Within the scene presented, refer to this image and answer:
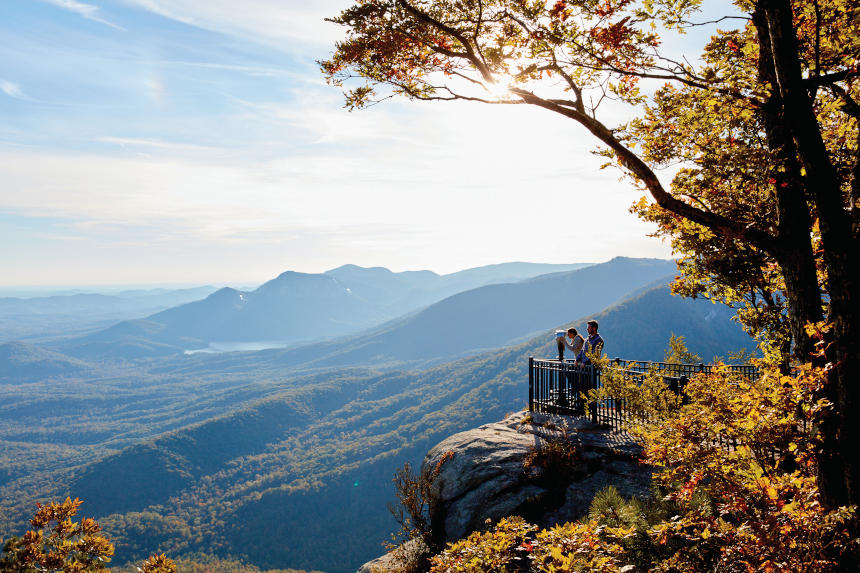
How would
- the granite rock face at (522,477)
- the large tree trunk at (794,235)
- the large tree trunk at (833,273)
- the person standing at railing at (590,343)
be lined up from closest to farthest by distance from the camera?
the large tree trunk at (833,273) < the large tree trunk at (794,235) < the granite rock face at (522,477) < the person standing at railing at (590,343)

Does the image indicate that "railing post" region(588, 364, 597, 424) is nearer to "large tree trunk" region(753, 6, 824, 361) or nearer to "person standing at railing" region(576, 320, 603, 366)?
"person standing at railing" region(576, 320, 603, 366)

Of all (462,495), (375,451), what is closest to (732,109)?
(462,495)

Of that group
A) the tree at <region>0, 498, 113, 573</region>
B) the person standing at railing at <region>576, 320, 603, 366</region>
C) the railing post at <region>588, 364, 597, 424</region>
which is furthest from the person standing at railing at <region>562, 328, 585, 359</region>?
the tree at <region>0, 498, 113, 573</region>

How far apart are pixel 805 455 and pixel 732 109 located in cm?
411

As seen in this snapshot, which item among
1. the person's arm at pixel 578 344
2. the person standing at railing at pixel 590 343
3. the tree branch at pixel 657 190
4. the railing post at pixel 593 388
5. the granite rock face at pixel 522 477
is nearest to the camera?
the tree branch at pixel 657 190

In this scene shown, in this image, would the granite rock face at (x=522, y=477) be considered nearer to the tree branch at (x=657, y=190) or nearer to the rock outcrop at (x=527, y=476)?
the rock outcrop at (x=527, y=476)

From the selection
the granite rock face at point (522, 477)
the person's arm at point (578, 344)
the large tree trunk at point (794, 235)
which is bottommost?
the granite rock face at point (522, 477)

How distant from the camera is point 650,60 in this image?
21.2ft

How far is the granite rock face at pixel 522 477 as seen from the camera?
9.61m

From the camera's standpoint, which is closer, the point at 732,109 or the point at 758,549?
the point at 758,549

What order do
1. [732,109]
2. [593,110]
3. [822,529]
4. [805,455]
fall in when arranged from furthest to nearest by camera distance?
[593,110]
[732,109]
[805,455]
[822,529]

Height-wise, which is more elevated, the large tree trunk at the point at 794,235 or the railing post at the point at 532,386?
the large tree trunk at the point at 794,235

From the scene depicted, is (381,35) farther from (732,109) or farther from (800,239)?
(800,239)

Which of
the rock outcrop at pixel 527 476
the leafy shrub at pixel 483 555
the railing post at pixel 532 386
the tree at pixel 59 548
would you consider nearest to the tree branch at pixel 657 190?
the leafy shrub at pixel 483 555
